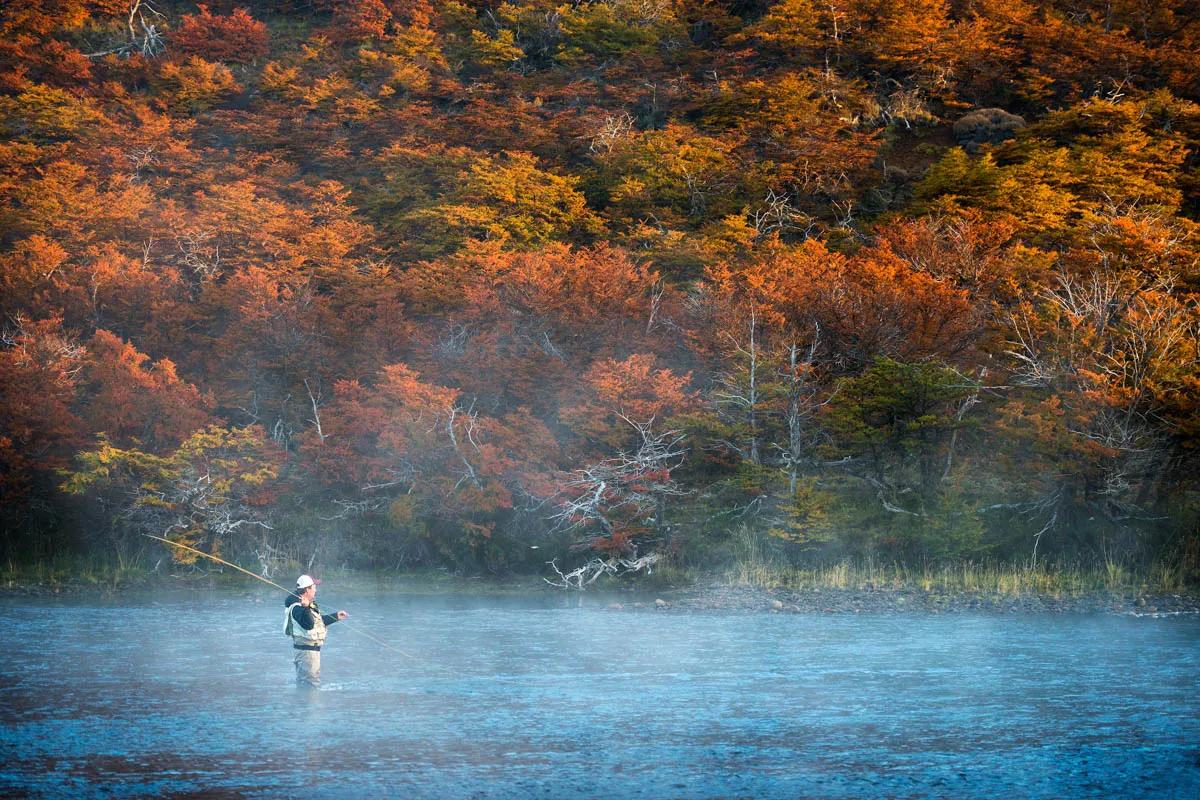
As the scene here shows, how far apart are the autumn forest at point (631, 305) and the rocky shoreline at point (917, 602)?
2.58 meters

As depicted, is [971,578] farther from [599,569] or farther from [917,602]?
[599,569]

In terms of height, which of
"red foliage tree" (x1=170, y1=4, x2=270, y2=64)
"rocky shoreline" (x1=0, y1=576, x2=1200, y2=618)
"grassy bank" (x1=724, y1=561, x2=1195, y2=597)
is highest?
"red foliage tree" (x1=170, y1=4, x2=270, y2=64)

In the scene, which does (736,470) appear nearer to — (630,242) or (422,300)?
(422,300)

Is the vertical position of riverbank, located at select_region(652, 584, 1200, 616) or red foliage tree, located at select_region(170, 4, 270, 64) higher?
red foliage tree, located at select_region(170, 4, 270, 64)

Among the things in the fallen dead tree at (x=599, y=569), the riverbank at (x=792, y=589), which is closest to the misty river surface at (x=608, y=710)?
the riverbank at (x=792, y=589)

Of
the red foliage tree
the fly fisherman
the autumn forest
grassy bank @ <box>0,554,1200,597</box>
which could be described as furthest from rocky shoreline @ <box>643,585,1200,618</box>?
the red foliage tree

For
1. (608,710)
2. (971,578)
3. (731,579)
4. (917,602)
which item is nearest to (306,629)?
(608,710)

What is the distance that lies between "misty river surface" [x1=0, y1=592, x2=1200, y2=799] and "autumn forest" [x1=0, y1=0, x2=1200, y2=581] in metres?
7.79

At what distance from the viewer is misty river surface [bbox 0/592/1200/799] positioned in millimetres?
12180

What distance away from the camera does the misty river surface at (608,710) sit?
12.2 m

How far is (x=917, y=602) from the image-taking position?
1121 inches

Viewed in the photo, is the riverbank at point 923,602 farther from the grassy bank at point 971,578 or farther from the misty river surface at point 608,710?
the misty river surface at point 608,710

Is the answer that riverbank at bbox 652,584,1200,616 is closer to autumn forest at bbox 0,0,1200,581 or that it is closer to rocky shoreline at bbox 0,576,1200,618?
rocky shoreline at bbox 0,576,1200,618

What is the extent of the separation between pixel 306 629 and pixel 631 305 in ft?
80.2
